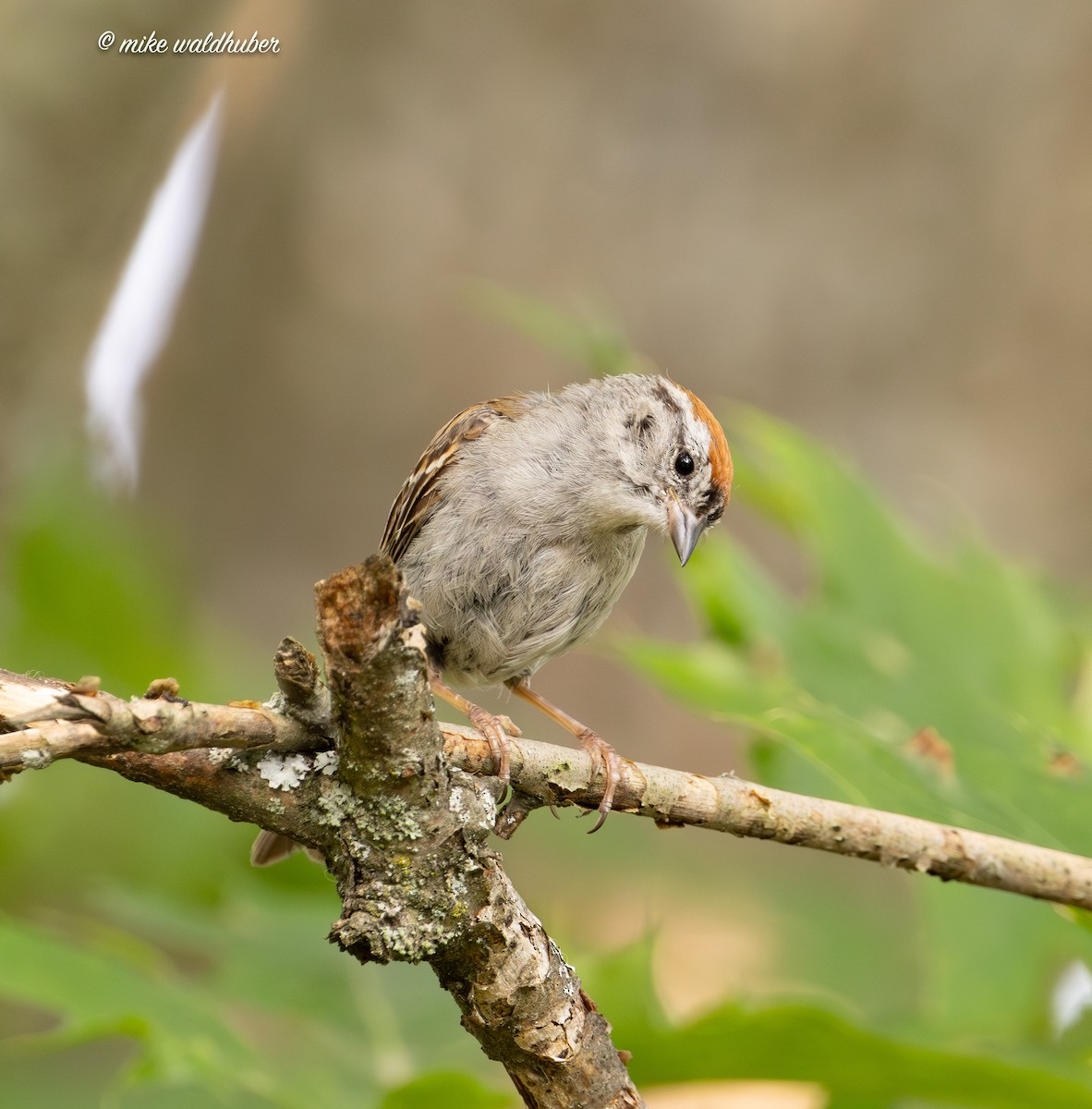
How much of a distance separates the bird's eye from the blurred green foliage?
0.30m

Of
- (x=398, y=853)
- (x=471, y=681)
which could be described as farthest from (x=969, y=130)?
(x=398, y=853)

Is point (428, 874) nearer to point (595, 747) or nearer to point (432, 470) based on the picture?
point (595, 747)

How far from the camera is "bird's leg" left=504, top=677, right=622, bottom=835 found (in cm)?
217

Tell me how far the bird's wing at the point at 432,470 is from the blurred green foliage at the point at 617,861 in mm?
769

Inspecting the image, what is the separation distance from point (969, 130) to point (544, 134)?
2275 mm

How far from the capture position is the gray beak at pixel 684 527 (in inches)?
134

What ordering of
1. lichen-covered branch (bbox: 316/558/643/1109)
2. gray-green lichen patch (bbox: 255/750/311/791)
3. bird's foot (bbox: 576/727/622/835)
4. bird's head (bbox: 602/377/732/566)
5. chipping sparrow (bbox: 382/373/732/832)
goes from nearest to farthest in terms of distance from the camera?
lichen-covered branch (bbox: 316/558/643/1109) < gray-green lichen patch (bbox: 255/750/311/791) < bird's foot (bbox: 576/727/622/835) < chipping sparrow (bbox: 382/373/732/832) < bird's head (bbox: 602/377/732/566)

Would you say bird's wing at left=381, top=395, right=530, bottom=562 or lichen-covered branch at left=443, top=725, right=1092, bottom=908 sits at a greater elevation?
bird's wing at left=381, top=395, right=530, bottom=562

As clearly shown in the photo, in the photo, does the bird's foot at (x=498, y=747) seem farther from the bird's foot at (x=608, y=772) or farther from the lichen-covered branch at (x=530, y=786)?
the bird's foot at (x=608, y=772)

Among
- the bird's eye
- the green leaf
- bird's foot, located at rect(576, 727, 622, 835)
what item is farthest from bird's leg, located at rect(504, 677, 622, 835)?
the bird's eye

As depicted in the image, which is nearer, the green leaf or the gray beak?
the green leaf

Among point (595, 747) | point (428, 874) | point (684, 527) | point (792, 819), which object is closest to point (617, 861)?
point (684, 527)

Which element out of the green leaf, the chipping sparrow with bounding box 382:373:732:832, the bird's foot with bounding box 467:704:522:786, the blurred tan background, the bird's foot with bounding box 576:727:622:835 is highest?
the blurred tan background

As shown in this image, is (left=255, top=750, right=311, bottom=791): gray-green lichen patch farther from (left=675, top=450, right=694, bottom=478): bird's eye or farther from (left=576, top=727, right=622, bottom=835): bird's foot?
(left=675, top=450, right=694, bottom=478): bird's eye
